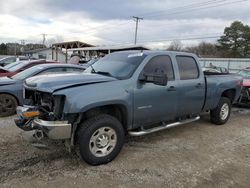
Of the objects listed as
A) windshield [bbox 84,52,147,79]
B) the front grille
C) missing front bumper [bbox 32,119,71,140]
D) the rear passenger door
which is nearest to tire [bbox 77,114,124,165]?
missing front bumper [bbox 32,119,71,140]

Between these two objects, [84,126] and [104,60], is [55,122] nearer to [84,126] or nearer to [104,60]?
[84,126]

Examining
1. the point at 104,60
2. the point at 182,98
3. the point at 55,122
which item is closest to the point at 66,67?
the point at 104,60

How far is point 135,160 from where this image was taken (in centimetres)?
462

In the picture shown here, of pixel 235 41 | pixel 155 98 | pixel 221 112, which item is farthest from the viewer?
pixel 235 41

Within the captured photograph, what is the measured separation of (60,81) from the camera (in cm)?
420

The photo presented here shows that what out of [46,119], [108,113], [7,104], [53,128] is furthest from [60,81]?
[7,104]

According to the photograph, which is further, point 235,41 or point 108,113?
point 235,41

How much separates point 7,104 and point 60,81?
3.85 metres

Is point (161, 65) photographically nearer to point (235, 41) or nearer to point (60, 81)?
point (60, 81)

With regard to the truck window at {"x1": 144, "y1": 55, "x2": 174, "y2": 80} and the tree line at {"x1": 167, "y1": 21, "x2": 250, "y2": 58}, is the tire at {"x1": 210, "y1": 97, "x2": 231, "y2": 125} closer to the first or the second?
the truck window at {"x1": 144, "y1": 55, "x2": 174, "y2": 80}

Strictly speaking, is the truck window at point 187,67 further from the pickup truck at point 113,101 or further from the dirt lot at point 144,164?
the dirt lot at point 144,164

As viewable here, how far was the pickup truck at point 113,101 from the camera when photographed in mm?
4012

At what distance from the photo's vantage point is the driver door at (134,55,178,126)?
187 inches

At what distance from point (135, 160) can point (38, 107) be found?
1.83 m
